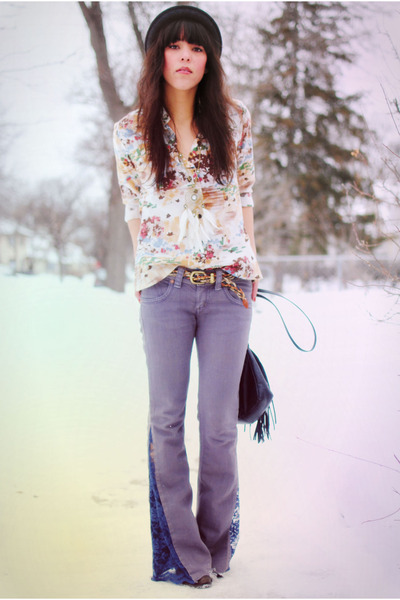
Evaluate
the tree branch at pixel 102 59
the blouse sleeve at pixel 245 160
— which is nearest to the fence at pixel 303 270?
the tree branch at pixel 102 59

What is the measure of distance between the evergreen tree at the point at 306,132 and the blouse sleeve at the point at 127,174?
3.28 feet

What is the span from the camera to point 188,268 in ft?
4.99

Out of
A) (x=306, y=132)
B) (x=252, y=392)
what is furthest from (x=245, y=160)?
(x=306, y=132)

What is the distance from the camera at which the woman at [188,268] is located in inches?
59.9

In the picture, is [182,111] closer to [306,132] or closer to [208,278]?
[208,278]

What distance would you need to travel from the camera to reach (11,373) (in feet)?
8.54

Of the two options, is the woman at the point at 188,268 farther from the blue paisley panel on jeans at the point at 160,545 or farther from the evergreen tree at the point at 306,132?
the evergreen tree at the point at 306,132

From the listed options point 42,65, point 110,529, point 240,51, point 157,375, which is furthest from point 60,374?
point 240,51

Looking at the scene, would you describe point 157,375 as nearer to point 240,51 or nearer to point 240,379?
point 240,379

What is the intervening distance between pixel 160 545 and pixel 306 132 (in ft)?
18.8

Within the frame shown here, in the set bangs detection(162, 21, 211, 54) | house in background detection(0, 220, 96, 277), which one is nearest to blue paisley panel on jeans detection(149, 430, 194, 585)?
bangs detection(162, 21, 211, 54)

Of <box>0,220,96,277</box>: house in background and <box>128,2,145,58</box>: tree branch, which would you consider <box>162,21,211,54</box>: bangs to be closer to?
<box>128,2,145,58</box>: tree branch

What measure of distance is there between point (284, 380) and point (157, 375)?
3.64 ft

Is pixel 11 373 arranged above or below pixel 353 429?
A: above
